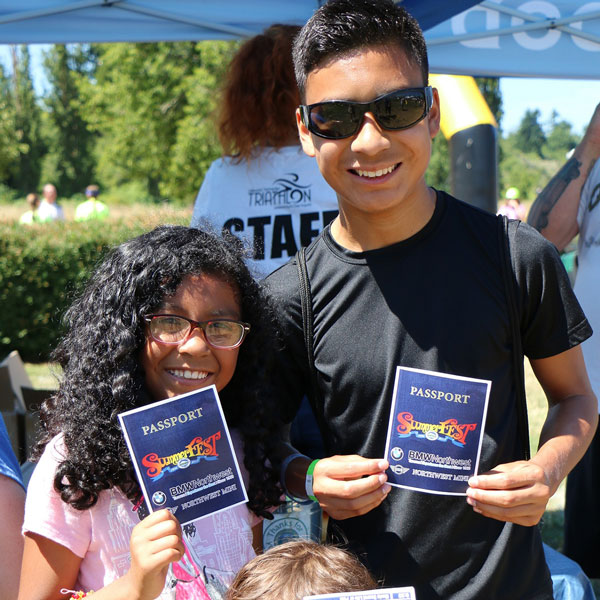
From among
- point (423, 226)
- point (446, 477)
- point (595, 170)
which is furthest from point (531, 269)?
point (595, 170)

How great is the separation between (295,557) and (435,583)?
41 centimetres

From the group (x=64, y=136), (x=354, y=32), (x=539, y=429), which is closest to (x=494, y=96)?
(x=539, y=429)

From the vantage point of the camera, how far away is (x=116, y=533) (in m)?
1.66

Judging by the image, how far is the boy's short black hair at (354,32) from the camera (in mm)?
1633

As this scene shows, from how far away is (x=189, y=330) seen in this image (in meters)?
1.72

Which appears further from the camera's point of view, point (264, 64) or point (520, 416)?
point (264, 64)

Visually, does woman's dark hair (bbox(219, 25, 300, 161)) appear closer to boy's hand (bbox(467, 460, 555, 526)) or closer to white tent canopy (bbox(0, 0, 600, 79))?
white tent canopy (bbox(0, 0, 600, 79))

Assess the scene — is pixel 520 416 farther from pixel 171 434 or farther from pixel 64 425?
pixel 64 425

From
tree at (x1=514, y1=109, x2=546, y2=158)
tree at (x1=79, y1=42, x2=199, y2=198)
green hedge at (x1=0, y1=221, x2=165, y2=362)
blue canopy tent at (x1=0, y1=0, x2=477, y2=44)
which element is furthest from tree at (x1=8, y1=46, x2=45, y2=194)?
blue canopy tent at (x1=0, y1=0, x2=477, y2=44)

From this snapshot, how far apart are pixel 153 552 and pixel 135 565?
0.05 metres

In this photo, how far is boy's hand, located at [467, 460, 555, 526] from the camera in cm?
146

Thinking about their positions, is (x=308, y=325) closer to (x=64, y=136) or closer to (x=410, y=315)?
(x=410, y=315)

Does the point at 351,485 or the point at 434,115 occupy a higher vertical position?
the point at 434,115

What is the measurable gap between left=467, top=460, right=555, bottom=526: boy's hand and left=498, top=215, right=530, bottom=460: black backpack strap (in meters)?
0.20
